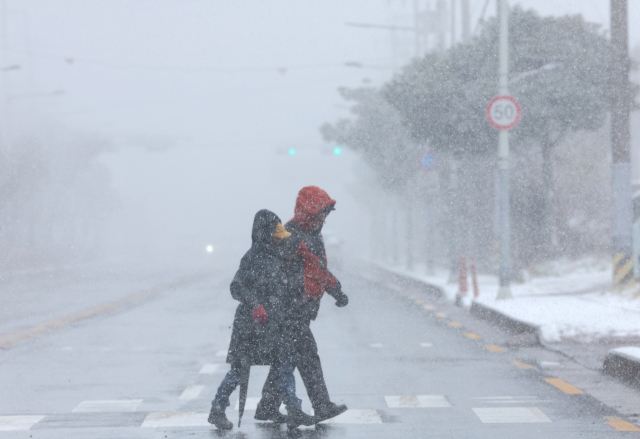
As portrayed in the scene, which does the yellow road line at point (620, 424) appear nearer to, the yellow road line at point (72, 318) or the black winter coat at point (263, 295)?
the black winter coat at point (263, 295)

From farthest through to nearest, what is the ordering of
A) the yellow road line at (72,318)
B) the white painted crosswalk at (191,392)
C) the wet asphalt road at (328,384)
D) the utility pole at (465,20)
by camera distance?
the utility pole at (465,20) → the yellow road line at (72,318) → the white painted crosswalk at (191,392) → the wet asphalt road at (328,384)

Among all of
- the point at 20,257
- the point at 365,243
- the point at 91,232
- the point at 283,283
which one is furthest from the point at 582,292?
the point at 91,232

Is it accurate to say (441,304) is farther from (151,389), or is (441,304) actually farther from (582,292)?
(151,389)

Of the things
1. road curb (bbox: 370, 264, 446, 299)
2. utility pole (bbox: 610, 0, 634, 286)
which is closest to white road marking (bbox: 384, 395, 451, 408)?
utility pole (bbox: 610, 0, 634, 286)

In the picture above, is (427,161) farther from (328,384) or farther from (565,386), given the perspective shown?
(565,386)

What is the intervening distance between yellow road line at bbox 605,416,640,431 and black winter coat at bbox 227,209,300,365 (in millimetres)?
2247

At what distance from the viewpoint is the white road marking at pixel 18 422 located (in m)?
→ 7.04

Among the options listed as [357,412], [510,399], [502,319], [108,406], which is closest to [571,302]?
[502,319]

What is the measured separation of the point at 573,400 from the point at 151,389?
11.6ft

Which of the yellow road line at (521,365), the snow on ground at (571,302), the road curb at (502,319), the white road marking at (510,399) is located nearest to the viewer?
the white road marking at (510,399)

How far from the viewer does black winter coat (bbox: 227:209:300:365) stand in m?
6.57

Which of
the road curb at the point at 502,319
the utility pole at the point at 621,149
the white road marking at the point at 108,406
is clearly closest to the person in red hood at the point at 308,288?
the white road marking at the point at 108,406

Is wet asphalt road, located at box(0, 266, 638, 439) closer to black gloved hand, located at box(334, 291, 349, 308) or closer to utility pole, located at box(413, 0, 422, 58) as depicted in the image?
black gloved hand, located at box(334, 291, 349, 308)

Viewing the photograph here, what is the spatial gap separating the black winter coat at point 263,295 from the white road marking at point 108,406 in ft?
4.94
